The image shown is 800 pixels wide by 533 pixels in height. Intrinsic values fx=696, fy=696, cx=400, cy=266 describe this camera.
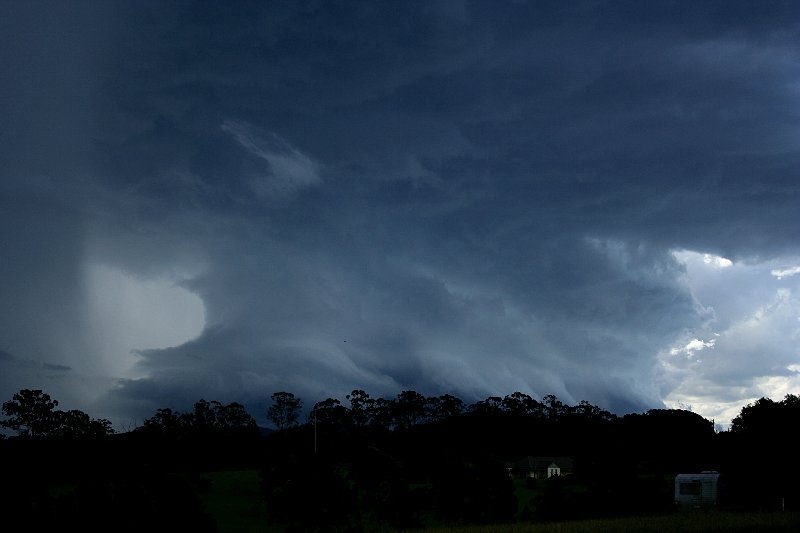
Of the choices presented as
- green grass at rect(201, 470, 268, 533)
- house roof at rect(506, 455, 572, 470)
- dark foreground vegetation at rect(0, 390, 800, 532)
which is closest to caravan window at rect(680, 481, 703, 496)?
dark foreground vegetation at rect(0, 390, 800, 532)

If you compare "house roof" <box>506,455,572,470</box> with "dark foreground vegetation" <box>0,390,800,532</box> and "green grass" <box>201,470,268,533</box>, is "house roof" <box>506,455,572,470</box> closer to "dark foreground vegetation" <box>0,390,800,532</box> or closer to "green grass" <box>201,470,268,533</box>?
"dark foreground vegetation" <box>0,390,800,532</box>

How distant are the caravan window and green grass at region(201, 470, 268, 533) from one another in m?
33.0

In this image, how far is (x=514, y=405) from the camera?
191250 mm

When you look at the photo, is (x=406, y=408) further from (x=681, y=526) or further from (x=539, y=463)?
(x=681, y=526)

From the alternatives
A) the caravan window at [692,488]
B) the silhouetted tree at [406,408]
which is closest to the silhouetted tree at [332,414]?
the silhouetted tree at [406,408]

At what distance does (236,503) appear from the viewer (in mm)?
66062

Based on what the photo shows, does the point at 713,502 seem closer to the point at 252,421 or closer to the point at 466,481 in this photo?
the point at 466,481

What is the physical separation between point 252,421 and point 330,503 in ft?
469

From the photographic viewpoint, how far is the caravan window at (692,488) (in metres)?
54.7

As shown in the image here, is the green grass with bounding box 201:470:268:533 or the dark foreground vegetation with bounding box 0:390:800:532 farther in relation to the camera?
the green grass with bounding box 201:470:268:533

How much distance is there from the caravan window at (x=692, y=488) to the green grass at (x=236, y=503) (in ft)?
108

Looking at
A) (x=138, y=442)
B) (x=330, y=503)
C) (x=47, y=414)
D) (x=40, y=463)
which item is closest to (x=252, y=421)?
(x=47, y=414)

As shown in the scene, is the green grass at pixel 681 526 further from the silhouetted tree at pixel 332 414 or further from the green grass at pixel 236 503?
the silhouetted tree at pixel 332 414

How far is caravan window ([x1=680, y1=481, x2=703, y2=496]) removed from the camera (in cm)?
5469
